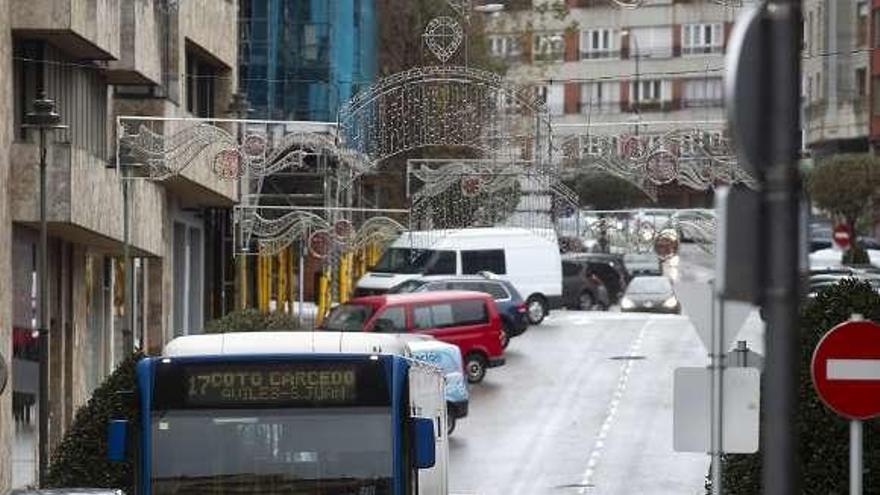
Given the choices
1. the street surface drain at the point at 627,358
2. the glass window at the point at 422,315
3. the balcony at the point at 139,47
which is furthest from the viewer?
the street surface drain at the point at 627,358

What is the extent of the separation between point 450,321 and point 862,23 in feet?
128

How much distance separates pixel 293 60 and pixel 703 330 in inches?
1767

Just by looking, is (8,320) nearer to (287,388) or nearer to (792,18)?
(287,388)

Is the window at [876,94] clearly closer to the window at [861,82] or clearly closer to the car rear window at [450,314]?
the window at [861,82]

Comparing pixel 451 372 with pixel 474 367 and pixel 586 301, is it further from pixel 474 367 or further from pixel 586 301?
pixel 586 301

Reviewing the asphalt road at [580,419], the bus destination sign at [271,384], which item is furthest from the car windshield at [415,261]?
the bus destination sign at [271,384]

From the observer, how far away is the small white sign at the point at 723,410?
15.9 metres

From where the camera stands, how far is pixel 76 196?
36.2 meters

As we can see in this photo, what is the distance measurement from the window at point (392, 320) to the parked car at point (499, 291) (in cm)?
467

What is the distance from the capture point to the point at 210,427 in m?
18.1

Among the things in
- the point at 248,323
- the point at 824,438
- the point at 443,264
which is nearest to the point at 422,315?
the point at 248,323

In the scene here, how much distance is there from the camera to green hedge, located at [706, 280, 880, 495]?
19578mm

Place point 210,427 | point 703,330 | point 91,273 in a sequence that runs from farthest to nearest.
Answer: point 91,273, point 210,427, point 703,330

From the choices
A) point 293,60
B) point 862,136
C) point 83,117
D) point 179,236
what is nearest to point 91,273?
point 83,117
